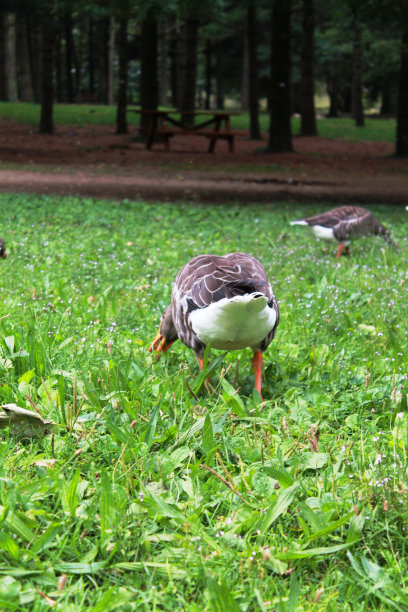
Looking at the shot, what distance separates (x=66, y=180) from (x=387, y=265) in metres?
10.5

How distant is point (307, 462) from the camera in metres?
3.03

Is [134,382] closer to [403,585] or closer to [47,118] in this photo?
[403,585]

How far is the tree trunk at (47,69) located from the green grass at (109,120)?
2.91 meters

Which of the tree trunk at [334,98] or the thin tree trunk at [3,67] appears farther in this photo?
the tree trunk at [334,98]

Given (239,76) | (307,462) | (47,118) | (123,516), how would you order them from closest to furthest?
(123,516) → (307,462) → (47,118) → (239,76)

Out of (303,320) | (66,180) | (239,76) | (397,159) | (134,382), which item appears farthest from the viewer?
(239,76)

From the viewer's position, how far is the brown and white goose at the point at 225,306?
3430 mm

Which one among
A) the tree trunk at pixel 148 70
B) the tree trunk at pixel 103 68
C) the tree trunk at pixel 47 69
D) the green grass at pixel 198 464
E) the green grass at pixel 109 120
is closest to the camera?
the green grass at pixel 198 464

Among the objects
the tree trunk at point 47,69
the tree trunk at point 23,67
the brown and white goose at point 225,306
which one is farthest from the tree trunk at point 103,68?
the brown and white goose at point 225,306

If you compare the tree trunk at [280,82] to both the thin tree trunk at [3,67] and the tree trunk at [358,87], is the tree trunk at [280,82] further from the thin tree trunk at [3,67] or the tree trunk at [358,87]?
the thin tree trunk at [3,67]

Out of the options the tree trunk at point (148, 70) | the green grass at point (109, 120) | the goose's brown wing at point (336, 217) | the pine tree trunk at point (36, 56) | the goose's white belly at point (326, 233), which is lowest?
the goose's white belly at point (326, 233)

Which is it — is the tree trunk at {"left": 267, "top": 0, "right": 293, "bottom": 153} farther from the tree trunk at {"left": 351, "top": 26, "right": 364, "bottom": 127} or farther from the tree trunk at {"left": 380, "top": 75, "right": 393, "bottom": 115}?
the tree trunk at {"left": 380, "top": 75, "right": 393, "bottom": 115}

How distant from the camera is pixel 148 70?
23.8m

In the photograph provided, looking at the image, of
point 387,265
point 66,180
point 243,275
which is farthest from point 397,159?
point 243,275
